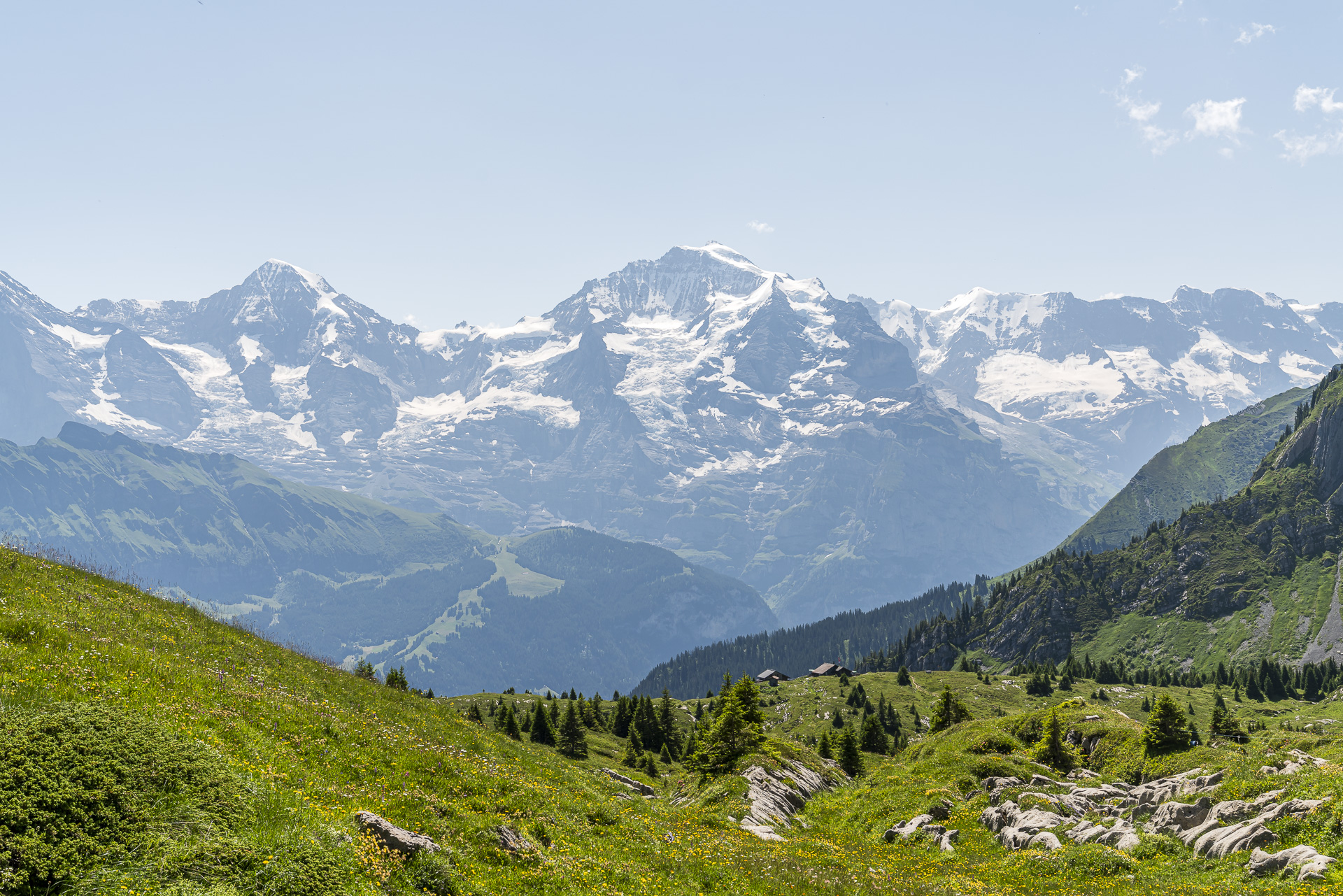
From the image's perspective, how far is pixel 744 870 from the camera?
28.6 meters

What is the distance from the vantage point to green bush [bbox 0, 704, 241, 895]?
13.7 metres

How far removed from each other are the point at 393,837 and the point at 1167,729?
52.7 metres

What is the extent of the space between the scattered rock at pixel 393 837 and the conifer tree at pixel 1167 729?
4964 cm

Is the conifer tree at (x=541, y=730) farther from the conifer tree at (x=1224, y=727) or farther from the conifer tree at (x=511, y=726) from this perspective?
the conifer tree at (x=1224, y=727)

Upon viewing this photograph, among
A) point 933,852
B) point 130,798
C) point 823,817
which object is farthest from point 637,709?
point 130,798

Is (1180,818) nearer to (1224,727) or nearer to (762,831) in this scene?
(762,831)

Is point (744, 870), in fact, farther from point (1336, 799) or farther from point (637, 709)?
point (637, 709)

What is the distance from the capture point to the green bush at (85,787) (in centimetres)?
1366

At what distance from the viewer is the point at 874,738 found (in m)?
96.5

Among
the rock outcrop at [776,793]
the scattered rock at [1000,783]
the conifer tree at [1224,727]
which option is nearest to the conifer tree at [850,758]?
the rock outcrop at [776,793]

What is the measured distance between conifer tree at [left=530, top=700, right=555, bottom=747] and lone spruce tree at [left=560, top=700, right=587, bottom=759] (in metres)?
2.00

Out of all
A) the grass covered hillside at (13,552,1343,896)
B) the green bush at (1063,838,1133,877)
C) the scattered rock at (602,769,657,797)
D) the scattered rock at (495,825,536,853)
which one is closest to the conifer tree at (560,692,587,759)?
the scattered rock at (602,769,657,797)

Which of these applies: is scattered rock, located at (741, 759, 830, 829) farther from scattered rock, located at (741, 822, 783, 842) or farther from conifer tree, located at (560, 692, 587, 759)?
conifer tree, located at (560, 692, 587, 759)

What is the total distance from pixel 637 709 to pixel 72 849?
9300 centimetres
